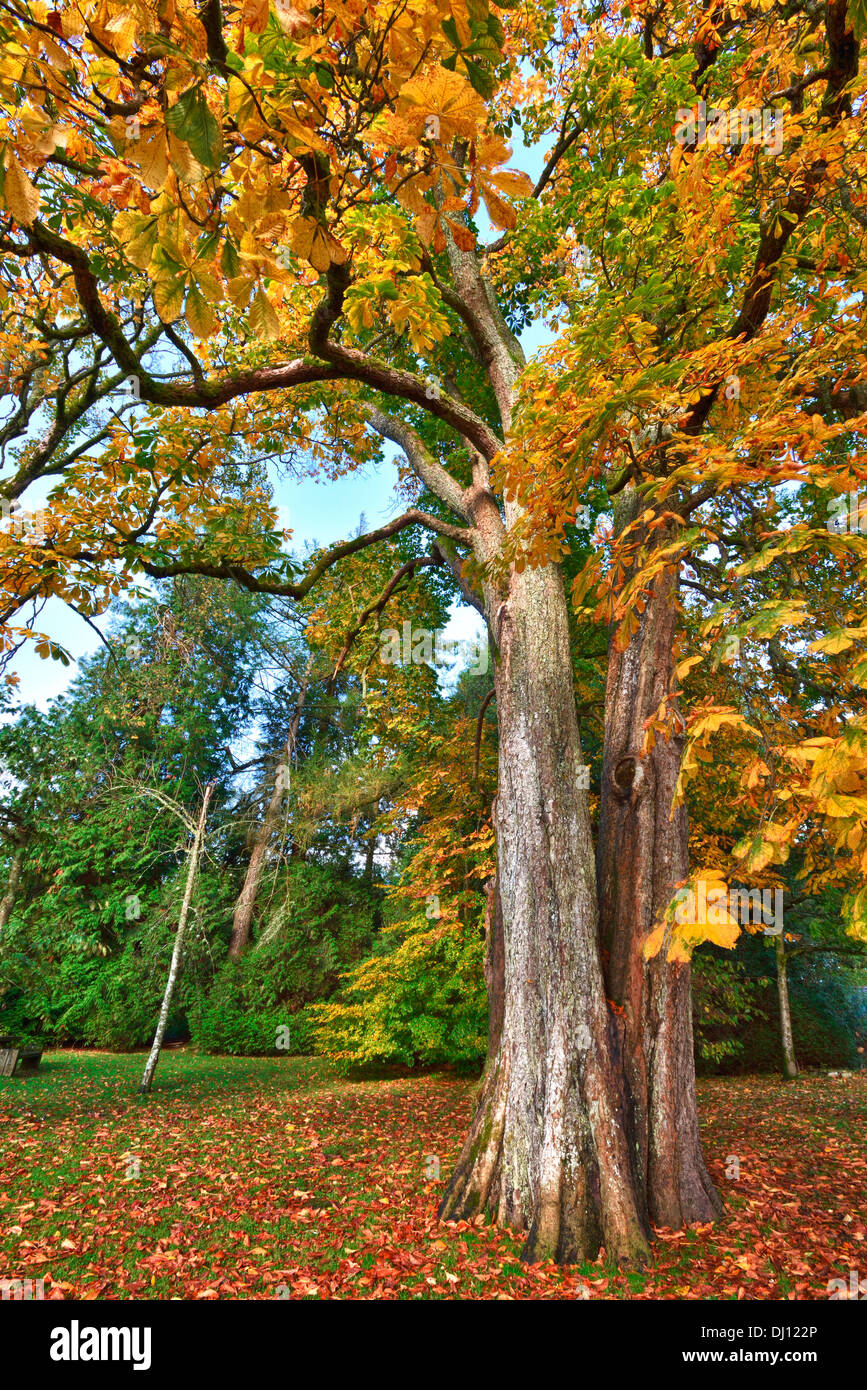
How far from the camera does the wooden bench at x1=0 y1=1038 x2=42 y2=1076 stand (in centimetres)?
1009

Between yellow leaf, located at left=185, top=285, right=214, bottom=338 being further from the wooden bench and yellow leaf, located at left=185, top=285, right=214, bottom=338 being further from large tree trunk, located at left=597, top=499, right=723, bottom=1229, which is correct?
the wooden bench

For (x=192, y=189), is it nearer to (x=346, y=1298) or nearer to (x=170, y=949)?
(x=346, y=1298)

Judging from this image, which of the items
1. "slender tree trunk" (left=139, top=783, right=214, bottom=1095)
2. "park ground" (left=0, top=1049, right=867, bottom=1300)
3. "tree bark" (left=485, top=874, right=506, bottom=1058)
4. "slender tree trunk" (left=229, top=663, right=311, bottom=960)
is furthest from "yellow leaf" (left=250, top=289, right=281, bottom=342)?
"slender tree trunk" (left=229, top=663, right=311, bottom=960)

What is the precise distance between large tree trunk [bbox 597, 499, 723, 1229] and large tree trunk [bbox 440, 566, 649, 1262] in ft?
0.66

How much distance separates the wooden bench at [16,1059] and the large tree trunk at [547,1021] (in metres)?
9.39

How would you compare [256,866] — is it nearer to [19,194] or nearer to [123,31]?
[19,194]

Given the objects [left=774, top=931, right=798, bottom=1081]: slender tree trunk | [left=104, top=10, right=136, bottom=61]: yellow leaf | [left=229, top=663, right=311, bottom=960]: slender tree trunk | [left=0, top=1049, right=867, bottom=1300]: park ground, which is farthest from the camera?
[left=229, top=663, right=311, bottom=960]: slender tree trunk

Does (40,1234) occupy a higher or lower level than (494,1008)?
lower

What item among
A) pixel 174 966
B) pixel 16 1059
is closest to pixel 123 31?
pixel 174 966

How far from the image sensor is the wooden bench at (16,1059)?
10086 mm

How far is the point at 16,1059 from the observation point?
1019 cm

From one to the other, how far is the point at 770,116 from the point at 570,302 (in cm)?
181

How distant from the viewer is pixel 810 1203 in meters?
4.43
